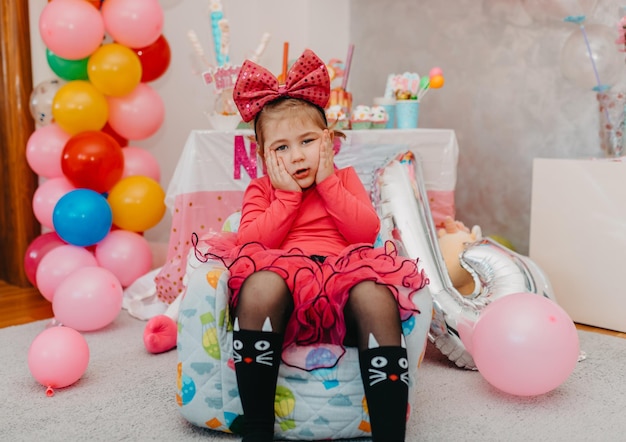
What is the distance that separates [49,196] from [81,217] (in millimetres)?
266

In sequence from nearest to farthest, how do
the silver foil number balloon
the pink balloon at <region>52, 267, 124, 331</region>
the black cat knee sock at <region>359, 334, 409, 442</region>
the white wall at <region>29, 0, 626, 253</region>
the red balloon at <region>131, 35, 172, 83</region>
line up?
the black cat knee sock at <region>359, 334, 409, 442</region>
the silver foil number balloon
the pink balloon at <region>52, 267, 124, 331</region>
the red balloon at <region>131, 35, 172, 83</region>
the white wall at <region>29, 0, 626, 253</region>

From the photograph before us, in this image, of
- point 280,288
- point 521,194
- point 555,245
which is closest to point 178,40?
point 521,194

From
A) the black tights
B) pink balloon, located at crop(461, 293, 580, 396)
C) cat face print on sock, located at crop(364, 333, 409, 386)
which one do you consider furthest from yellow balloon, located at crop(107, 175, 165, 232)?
cat face print on sock, located at crop(364, 333, 409, 386)

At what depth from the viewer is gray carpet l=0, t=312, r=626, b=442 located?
1513 mm

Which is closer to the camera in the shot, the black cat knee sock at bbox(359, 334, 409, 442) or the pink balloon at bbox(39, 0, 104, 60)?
the black cat knee sock at bbox(359, 334, 409, 442)

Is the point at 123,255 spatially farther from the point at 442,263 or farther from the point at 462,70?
the point at 462,70

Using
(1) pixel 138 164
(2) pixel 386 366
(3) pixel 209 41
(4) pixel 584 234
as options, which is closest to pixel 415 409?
(2) pixel 386 366

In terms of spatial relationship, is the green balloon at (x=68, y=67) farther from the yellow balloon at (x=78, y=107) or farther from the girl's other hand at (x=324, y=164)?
the girl's other hand at (x=324, y=164)

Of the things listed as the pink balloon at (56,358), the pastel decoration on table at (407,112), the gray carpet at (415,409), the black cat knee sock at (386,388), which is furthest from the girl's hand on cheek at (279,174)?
the pastel decoration on table at (407,112)

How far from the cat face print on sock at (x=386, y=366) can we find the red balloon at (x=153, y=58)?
1.99 metres

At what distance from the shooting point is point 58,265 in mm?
2531

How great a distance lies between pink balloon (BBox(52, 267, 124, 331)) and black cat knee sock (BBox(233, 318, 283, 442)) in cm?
102

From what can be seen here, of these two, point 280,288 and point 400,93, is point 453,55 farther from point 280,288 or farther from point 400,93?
point 280,288

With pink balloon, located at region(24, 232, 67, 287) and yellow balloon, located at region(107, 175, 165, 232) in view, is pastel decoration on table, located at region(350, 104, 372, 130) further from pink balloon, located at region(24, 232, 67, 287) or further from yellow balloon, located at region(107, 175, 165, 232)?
pink balloon, located at region(24, 232, 67, 287)
